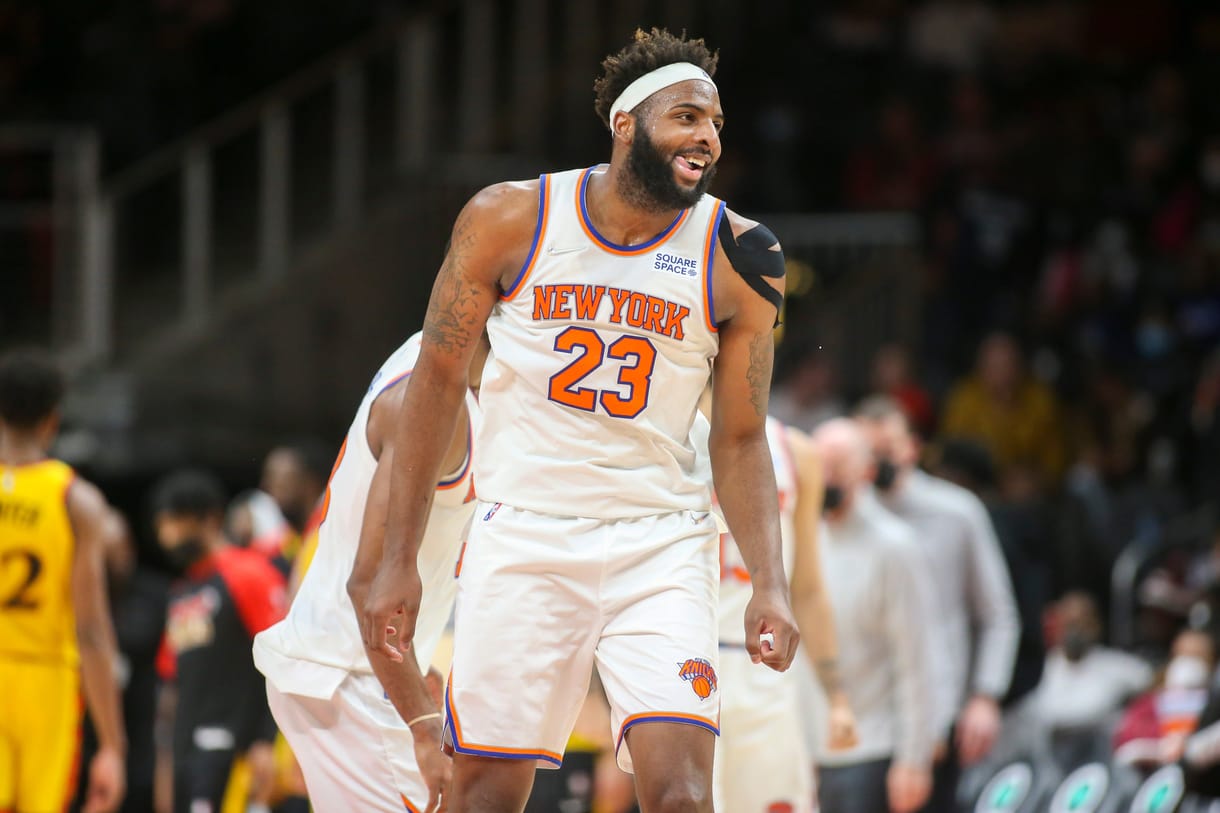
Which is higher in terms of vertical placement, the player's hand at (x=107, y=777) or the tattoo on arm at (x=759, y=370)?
the tattoo on arm at (x=759, y=370)

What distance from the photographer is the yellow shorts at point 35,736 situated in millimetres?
7289

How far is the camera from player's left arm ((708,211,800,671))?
5.25 metres

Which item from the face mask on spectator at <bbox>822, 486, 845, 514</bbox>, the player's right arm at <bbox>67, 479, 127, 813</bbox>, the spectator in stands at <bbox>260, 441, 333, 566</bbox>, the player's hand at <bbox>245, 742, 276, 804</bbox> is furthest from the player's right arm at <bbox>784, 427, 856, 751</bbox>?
the spectator in stands at <bbox>260, 441, 333, 566</bbox>

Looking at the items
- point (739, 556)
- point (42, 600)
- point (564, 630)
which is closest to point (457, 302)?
point (564, 630)

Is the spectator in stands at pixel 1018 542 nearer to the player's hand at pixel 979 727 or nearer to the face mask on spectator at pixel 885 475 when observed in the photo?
the player's hand at pixel 979 727

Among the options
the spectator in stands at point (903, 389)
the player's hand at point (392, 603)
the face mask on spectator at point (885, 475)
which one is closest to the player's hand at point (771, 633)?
the player's hand at point (392, 603)

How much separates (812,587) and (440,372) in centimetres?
278

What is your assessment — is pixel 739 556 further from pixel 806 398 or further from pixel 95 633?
pixel 806 398

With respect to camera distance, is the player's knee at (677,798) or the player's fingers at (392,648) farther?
the player's fingers at (392,648)

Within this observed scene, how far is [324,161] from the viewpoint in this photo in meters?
16.0

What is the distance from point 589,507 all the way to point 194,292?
34.6ft

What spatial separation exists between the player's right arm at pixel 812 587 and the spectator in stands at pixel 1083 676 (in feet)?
12.5

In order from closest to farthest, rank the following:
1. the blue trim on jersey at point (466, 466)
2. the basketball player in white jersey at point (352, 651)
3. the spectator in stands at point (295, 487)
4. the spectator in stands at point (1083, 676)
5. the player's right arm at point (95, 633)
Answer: the blue trim on jersey at point (466, 466)
the basketball player in white jersey at point (352, 651)
the player's right arm at point (95, 633)
the spectator in stands at point (1083, 676)
the spectator in stands at point (295, 487)

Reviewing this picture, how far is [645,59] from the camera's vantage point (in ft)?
17.6
